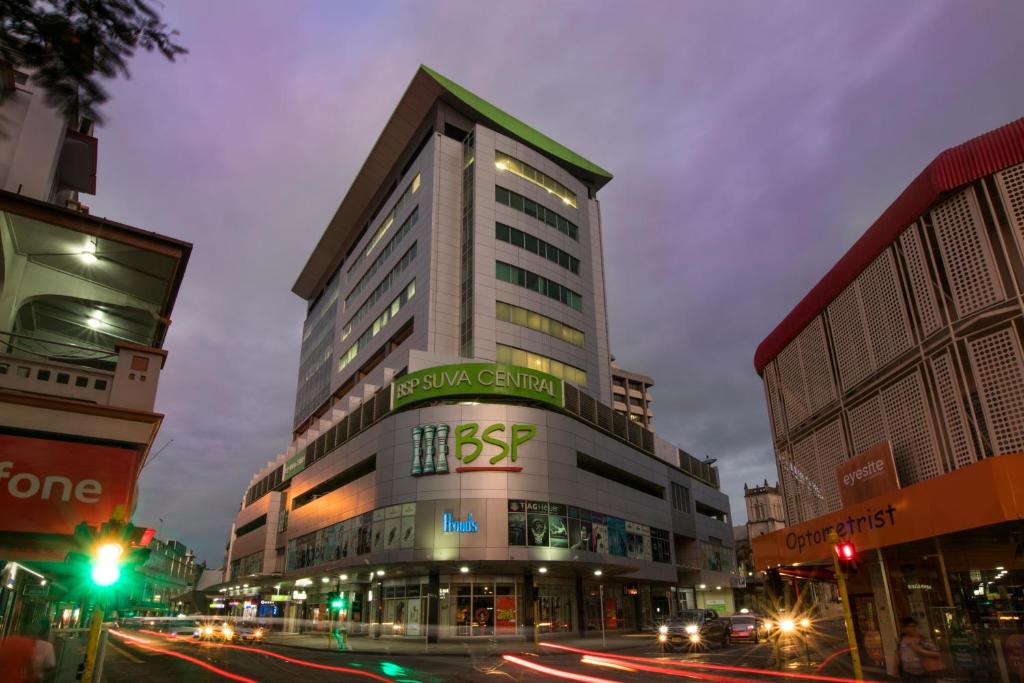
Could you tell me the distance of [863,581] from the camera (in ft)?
76.1

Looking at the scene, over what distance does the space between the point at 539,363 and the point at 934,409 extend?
145ft

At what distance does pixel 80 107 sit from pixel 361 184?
76155 millimetres

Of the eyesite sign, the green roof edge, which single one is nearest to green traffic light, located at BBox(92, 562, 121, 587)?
the eyesite sign

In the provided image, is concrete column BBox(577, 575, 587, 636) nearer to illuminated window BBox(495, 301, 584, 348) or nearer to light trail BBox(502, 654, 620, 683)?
light trail BBox(502, 654, 620, 683)

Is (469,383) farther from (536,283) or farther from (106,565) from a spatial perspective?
(106,565)

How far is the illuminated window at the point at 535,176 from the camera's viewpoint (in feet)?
213

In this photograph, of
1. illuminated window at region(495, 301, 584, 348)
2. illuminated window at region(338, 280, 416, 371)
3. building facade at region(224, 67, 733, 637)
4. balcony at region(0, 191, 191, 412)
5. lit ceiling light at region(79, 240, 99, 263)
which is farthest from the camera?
illuminated window at region(338, 280, 416, 371)

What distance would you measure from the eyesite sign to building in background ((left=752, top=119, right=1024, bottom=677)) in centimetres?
1709

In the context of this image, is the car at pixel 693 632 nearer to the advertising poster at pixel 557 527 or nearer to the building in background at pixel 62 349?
the advertising poster at pixel 557 527

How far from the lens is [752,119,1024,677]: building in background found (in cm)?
1399

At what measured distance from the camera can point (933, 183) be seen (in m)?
15.6

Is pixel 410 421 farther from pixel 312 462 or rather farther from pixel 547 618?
pixel 312 462

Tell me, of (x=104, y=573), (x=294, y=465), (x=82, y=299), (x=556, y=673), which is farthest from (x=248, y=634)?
(x=104, y=573)

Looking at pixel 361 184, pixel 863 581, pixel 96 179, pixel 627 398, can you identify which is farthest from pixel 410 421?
pixel 627 398
